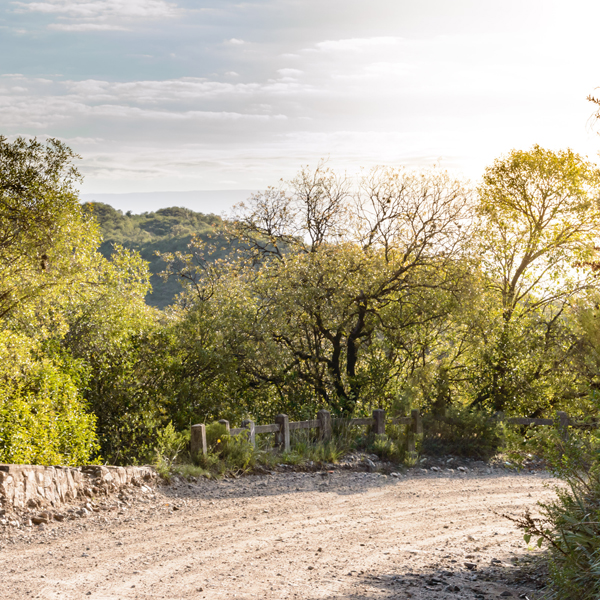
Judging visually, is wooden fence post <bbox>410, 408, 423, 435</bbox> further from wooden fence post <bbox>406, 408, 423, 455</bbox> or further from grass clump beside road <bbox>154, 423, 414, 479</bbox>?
grass clump beside road <bbox>154, 423, 414, 479</bbox>

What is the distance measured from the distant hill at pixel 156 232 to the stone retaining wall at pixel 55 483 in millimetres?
50242

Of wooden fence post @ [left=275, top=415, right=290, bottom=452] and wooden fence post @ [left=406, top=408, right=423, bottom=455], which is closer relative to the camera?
wooden fence post @ [left=275, top=415, right=290, bottom=452]

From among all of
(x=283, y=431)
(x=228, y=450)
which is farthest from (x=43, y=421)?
(x=283, y=431)

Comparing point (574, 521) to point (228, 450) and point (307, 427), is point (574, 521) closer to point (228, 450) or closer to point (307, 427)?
point (228, 450)

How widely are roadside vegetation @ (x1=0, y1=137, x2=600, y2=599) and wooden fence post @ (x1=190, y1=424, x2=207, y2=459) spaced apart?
21 cm

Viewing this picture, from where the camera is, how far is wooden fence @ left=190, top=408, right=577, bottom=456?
10.2m

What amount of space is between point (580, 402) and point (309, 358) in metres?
9.66

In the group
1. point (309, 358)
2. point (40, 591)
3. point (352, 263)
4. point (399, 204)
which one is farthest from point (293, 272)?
point (40, 591)

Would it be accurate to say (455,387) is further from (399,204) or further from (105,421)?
(105,421)

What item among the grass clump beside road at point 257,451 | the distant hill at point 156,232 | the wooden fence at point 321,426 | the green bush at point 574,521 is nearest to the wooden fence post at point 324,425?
the wooden fence at point 321,426

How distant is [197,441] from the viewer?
1020cm

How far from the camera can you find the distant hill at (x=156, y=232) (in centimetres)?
6362

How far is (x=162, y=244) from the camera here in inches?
2719

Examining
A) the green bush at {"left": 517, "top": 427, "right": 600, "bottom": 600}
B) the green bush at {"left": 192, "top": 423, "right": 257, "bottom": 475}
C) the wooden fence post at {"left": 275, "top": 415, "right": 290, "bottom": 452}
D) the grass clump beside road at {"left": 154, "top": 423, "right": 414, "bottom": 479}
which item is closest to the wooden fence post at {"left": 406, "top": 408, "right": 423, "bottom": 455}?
the grass clump beside road at {"left": 154, "top": 423, "right": 414, "bottom": 479}
